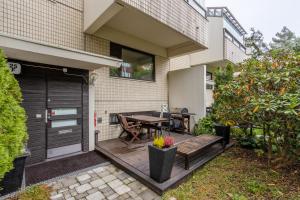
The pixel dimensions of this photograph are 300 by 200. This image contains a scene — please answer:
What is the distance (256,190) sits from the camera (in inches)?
120

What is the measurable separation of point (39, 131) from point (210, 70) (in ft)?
35.7

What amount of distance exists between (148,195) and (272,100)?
316 cm

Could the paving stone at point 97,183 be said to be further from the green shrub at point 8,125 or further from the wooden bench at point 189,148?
the wooden bench at point 189,148

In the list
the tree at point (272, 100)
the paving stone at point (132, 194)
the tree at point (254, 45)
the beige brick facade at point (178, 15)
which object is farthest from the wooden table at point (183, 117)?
the paving stone at point (132, 194)

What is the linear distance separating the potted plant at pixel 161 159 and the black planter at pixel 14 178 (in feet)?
8.09

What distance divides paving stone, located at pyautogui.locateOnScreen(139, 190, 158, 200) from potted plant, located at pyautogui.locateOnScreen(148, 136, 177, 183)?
0.25 metres

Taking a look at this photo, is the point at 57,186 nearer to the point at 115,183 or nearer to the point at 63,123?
the point at 115,183

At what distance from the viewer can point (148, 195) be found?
2.94 metres

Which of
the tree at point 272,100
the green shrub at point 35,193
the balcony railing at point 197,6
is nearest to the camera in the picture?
the green shrub at point 35,193

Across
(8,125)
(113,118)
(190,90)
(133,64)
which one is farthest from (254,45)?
(8,125)

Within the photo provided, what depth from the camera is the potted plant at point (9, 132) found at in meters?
2.46

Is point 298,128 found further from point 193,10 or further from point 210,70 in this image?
point 210,70

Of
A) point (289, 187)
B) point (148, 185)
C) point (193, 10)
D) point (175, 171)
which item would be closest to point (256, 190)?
point (289, 187)

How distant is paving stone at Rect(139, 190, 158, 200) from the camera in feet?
9.45
